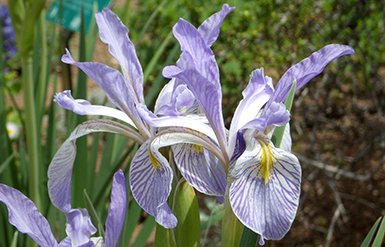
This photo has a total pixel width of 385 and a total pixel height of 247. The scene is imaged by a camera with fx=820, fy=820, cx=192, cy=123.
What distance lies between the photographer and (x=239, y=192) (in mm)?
1045

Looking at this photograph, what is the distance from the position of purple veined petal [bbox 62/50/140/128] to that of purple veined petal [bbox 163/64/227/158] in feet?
0.34

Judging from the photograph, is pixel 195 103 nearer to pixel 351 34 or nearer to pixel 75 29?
pixel 75 29

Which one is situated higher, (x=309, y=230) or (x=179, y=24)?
(x=179, y=24)

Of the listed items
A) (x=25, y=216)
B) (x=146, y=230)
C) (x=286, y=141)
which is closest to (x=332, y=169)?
(x=146, y=230)

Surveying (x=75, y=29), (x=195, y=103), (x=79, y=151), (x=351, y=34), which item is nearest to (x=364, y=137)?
(x=351, y=34)

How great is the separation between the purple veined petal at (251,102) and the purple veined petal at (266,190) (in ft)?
0.16

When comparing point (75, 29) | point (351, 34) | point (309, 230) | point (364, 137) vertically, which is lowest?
point (309, 230)

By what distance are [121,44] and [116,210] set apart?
268 mm

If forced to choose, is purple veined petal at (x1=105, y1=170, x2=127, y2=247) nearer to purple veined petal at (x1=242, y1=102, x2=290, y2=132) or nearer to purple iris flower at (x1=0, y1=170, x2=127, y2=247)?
purple iris flower at (x1=0, y1=170, x2=127, y2=247)

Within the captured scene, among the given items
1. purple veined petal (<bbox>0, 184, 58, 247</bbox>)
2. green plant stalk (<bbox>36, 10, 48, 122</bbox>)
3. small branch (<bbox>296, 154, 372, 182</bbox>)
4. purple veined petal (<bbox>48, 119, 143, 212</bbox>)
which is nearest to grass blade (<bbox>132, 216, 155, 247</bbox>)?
green plant stalk (<bbox>36, 10, 48, 122</bbox>)

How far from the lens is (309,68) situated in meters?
1.13

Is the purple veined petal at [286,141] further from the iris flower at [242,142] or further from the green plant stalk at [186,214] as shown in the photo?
the green plant stalk at [186,214]

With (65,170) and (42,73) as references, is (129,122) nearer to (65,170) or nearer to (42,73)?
(65,170)

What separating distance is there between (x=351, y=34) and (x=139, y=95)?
5.91 ft
